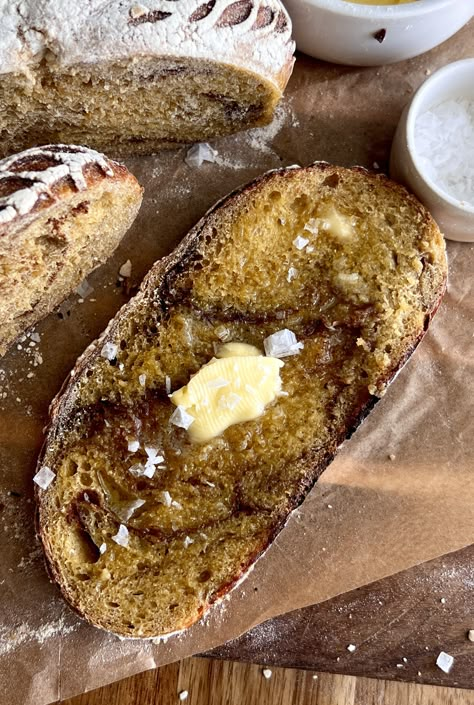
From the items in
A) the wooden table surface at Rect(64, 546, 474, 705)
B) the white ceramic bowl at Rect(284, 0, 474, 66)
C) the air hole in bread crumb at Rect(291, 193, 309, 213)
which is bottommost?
the wooden table surface at Rect(64, 546, 474, 705)

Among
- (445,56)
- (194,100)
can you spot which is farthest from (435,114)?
(194,100)

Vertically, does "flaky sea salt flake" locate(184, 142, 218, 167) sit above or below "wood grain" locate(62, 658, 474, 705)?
above

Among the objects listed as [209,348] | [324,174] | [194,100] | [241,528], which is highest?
[194,100]

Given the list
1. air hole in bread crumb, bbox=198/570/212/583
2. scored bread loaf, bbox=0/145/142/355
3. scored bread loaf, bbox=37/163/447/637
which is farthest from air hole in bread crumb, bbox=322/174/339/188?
air hole in bread crumb, bbox=198/570/212/583

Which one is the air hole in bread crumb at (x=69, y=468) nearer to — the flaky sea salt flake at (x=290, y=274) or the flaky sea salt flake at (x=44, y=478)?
the flaky sea salt flake at (x=44, y=478)

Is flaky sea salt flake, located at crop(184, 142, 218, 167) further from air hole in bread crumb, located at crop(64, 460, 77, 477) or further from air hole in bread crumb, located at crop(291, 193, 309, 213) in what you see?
air hole in bread crumb, located at crop(64, 460, 77, 477)

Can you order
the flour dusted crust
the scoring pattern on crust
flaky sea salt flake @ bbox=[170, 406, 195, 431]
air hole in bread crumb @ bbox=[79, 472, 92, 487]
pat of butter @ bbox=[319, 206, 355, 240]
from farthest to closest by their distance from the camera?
1. pat of butter @ bbox=[319, 206, 355, 240]
2. air hole in bread crumb @ bbox=[79, 472, 92, 487]
3. flaky sea salt flake @ bbox=[170, 406, 195, 431]
4. the flour dusted crust
5. the scoring pattern on crust

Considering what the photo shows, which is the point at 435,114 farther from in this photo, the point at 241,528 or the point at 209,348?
the point at 241,528
